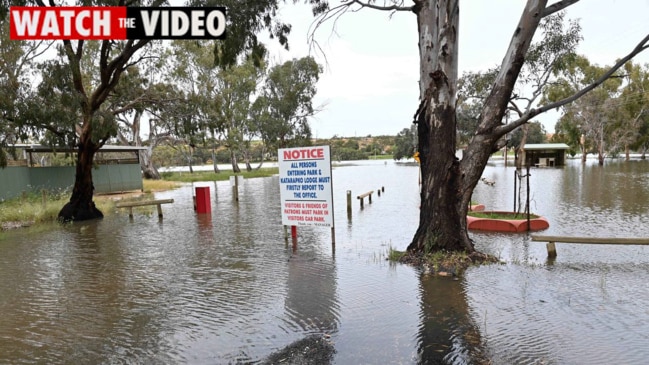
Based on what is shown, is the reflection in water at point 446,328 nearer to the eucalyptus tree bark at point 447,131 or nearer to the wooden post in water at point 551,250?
the eucalyptus tree bark at point 447,131

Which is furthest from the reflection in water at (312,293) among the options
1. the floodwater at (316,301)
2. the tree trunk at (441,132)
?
the tree trunk at (441,132)

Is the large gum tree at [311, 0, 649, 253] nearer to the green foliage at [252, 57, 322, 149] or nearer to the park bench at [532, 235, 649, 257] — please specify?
the park bench at [532, 235, 649, 257]

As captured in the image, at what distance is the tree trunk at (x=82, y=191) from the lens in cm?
1647

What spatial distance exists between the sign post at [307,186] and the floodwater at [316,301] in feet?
2.73

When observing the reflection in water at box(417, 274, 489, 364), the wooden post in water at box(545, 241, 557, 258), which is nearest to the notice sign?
the reflection in water at box(417, 274, 489, 364)

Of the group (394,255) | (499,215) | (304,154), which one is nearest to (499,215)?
(499,215)

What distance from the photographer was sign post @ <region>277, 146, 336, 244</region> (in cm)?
900

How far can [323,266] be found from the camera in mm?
8461

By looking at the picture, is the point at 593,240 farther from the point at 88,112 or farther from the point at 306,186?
the point at 88,112

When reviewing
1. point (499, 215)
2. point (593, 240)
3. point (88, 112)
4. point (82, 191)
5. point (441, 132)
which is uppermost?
point (88, 112)

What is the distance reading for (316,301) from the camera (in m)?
6.34

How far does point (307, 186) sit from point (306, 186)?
2 cm

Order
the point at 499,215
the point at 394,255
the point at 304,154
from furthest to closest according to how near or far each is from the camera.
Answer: the point at 499,215 < the point at 304,154 < the point at 394,255

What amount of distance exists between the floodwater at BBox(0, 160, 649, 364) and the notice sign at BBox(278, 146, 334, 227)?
0.83m
